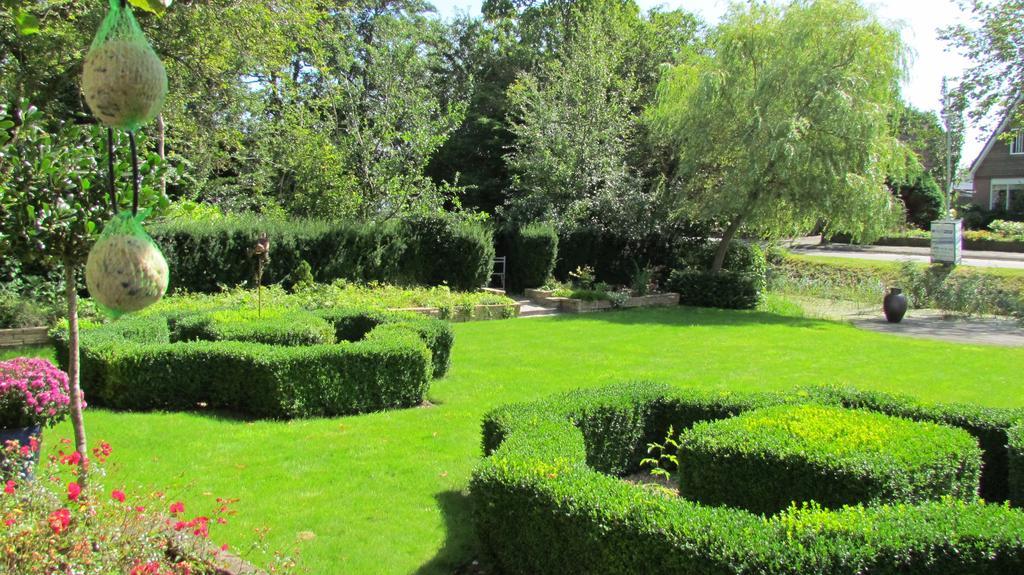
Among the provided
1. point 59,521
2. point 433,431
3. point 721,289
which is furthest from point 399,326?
point 721,289

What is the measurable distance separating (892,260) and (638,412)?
2405 cm

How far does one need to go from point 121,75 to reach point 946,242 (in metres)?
24.4

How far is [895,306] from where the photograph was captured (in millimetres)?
17094

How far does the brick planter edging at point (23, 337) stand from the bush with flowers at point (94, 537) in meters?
8.96

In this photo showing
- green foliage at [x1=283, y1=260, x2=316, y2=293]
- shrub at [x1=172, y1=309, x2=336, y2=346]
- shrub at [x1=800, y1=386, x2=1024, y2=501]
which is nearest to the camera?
shrub at [x1=800, y1=386, x2=1024, y2=501]

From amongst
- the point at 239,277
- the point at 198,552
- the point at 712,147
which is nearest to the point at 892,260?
the point at 712,147

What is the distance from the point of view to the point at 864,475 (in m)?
4.57

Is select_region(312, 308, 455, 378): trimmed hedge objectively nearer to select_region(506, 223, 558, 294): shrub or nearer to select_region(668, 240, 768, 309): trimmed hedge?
select_region(506, 223, 558, 294): shrub

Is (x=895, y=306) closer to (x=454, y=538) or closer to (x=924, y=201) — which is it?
(x=454, y=538)

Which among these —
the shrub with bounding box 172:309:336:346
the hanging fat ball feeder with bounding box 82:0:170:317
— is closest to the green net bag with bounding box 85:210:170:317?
the hanging fat ball feeder with bounding box 82:0:170:317

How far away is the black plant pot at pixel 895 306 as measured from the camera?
17.1m

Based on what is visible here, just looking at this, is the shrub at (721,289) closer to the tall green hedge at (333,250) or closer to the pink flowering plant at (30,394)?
the tall green hedge at (333,250)

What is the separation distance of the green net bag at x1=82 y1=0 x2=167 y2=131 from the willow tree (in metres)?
16.8

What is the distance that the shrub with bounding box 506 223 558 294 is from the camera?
20.2 m
